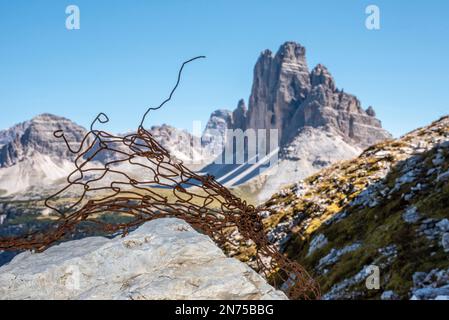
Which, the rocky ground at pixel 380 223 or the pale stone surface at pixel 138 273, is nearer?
the pale stone surface at pixel 138 273

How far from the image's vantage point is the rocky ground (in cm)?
1440

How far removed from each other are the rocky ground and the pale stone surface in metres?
9.89

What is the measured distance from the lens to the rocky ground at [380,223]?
1440 cm

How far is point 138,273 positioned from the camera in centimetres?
422

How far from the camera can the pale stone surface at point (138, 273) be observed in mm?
3920

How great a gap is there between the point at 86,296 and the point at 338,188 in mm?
29723

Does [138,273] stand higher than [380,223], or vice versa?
[138,273]

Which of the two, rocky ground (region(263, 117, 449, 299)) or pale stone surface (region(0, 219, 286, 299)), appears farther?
rocky ground (region(263, 117, 449, 299))

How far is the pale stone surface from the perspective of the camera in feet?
12.9

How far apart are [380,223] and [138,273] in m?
18.8

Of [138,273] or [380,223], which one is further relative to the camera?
[380,223]

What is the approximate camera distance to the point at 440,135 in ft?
103

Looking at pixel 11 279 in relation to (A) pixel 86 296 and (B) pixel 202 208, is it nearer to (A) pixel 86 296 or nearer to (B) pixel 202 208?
(A) pixel 86 296

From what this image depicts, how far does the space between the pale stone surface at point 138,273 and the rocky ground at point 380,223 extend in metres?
9.89
